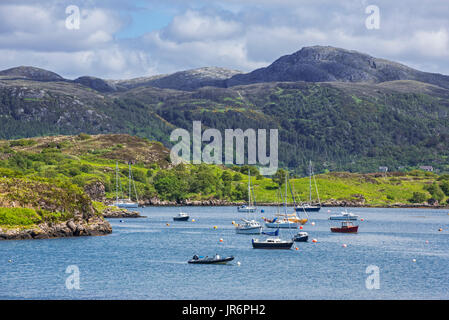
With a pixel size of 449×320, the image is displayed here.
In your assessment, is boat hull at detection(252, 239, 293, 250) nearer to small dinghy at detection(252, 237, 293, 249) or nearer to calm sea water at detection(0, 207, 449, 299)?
small dinghy at detection(252, 237, 293, 249)

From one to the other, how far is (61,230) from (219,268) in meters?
38.2

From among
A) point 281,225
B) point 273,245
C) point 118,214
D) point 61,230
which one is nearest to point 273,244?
point 273,245

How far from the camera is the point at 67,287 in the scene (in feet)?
234

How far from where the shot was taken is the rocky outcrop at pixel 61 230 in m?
106

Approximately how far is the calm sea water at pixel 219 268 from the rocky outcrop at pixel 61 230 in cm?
189

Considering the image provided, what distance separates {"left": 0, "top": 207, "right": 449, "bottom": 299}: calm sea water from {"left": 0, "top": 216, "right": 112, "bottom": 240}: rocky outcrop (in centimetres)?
189

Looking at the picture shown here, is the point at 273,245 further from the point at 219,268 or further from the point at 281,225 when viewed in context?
the point at 281,225

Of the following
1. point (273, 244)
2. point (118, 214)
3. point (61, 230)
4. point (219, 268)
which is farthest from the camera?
point (118, 214)

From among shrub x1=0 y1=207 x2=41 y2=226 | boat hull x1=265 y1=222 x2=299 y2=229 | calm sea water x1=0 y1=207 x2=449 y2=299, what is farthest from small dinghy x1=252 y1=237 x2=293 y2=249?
boat hull x1=265 y1=222 x2=299 y2=229

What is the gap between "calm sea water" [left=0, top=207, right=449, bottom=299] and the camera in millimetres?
69562

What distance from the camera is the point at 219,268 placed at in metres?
85.6

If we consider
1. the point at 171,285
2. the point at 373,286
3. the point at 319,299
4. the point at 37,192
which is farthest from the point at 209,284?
the point at 37,192
